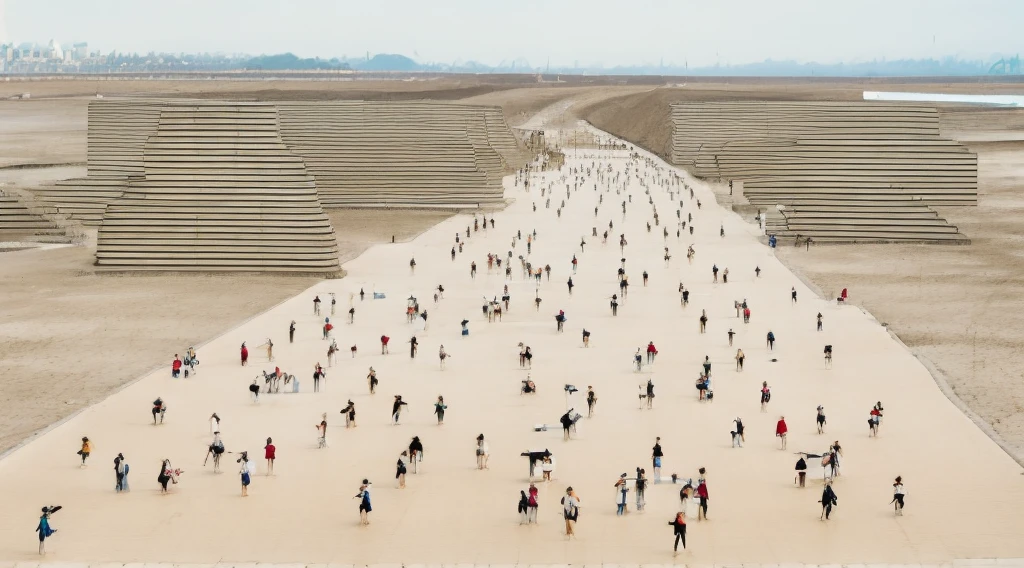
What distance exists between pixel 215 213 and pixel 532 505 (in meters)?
28.9

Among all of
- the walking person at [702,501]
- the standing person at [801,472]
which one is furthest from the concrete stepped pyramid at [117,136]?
the walking person at [702,501]

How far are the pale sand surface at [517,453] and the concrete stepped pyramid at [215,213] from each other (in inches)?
272

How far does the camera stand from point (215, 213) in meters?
45.8

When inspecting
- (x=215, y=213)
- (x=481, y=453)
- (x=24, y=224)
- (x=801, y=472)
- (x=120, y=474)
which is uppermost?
(x=215, y=213)

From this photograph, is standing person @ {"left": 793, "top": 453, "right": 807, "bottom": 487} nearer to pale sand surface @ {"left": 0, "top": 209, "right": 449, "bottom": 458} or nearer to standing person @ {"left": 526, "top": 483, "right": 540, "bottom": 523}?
standing person @ {"left": 526, "top": 483, "right": 540, "bottom": 523}

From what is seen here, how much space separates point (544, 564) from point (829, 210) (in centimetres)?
4208

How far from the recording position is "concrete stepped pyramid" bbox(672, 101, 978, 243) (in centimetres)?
5606

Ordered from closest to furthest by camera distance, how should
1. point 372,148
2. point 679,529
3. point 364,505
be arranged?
point 679,529 < point 364,505 < point 372,148

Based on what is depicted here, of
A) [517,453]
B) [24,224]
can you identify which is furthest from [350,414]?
[24,224]

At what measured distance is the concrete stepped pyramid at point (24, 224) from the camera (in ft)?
179

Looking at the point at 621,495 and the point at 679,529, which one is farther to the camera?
the point at 621,495

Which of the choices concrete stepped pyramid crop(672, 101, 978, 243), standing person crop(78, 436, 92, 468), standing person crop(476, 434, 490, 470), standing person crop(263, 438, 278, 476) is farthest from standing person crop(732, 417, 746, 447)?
concrete stepped pyramid crop(672, 101, 978, 243)

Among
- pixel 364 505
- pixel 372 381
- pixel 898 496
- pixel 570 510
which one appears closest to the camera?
pixel 570 510

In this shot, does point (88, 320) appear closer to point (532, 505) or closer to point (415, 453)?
point (415, 453)
